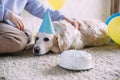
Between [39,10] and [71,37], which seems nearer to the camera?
[71,37]

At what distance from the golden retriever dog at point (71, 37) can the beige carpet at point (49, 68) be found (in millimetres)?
46

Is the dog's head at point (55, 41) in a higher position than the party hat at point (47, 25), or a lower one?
lower

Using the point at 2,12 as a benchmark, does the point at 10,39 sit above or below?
below

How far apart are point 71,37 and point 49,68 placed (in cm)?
27

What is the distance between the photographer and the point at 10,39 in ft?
3.52

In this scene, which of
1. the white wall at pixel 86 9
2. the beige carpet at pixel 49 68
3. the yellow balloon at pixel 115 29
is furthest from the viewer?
the white wall at pixel 86 9

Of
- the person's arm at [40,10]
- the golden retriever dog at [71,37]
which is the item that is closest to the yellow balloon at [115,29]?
the golden retriever dog at [71,37]

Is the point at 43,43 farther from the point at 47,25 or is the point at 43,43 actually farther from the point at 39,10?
the point at 39,10

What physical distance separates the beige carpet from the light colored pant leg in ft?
0.11

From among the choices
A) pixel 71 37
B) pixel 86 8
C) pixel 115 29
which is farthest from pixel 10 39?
pixel 86 8

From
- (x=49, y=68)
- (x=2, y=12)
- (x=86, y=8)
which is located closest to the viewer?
(x=49, y=68)

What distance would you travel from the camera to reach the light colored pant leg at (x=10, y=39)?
1065mm

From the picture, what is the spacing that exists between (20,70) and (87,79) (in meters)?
0.25

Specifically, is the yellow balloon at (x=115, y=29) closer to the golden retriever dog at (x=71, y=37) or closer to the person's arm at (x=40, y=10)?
the golden retriever dog at (x=71, y=37)
